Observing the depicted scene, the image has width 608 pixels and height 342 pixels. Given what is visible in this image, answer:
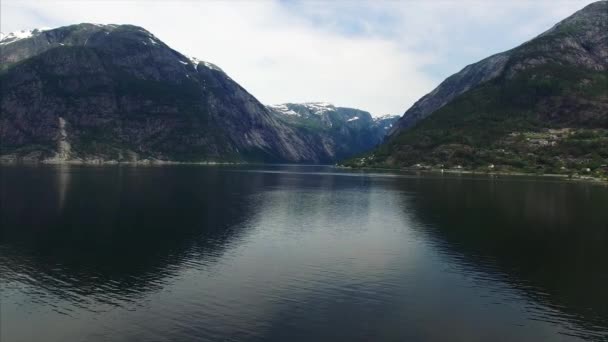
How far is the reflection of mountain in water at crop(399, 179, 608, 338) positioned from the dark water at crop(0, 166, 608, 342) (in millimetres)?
403

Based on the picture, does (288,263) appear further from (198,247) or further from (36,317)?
(36,317)

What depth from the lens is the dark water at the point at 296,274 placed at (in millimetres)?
47312

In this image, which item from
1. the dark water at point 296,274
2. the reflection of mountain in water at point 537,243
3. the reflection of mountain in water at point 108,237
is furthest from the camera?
the reflection of mountain in water at point 108,237

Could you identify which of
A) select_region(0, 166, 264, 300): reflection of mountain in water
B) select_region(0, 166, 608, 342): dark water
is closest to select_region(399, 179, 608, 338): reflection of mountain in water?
select_region(0, 166, 608, 342): dark water

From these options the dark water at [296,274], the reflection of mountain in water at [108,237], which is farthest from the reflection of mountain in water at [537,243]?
the reflection of mountain in water at [108,237]

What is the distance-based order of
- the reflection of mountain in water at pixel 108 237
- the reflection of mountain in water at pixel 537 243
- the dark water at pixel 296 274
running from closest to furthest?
the dark water at pixel 296 274 < the reflection of mountain in water at pixel 537 243 < the reflection of mountain in water at pixel 108 237

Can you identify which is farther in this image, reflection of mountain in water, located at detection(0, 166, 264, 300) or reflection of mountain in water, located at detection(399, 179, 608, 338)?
reflection of mountain in water, located at detection(0, 166, 264, 300)

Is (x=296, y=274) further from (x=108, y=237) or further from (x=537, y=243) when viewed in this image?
(x=537, y=243)

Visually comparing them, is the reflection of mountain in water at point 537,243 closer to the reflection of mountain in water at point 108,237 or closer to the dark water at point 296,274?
the dark water at point 296,274

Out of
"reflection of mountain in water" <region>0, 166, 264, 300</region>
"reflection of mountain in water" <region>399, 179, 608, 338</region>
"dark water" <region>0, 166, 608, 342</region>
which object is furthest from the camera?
"reflection of mountain in water" <region>0, 166, 264, 300</region>

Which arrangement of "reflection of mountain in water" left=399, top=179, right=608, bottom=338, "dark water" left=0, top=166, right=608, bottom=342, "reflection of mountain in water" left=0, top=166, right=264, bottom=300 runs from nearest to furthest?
Result: "dark water" left=0, top=166, right=608, bottom=342 → "reflection of mountain in water" left=399, top=179, right=608, bottom=338 → "reflection of mountain in water" left=0, top=166, right=264, bottom=300

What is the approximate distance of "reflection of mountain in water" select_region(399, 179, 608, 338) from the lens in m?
58.9

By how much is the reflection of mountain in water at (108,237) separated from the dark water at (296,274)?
420mm

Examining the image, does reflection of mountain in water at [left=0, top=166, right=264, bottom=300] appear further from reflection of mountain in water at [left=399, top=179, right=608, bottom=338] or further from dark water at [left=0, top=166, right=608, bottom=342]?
reflection of mountain in water at [left=399, top=179, right=608, bottom=338]
